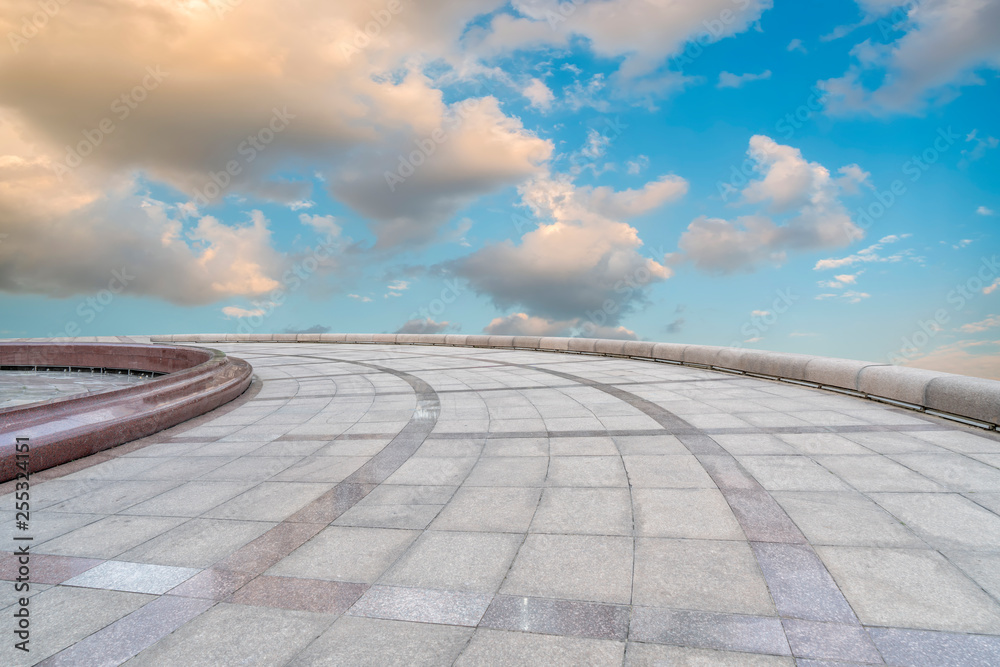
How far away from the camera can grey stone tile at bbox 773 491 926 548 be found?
3.54 m

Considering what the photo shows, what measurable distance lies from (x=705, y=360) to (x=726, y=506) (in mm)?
9199

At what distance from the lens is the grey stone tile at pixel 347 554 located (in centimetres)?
327

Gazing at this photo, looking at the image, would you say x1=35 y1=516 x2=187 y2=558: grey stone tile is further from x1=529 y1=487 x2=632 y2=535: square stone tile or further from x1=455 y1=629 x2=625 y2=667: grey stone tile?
x1=529 y1=487 x2=632 y2=535: square stone tile

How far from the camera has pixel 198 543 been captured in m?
3.75

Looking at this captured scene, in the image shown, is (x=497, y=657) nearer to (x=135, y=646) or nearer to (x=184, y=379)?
(x=135, y=646)

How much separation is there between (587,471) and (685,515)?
1188 millimetres

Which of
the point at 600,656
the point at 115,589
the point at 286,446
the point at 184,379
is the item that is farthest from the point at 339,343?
the point at 600,656

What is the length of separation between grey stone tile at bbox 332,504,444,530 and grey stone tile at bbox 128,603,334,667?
A: 3.56 feet

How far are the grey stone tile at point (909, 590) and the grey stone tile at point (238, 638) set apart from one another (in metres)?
3.16

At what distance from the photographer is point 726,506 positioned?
13.4 ft

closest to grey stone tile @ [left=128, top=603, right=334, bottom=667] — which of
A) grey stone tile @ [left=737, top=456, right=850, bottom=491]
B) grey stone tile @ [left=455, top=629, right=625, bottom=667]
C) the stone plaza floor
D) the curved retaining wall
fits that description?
the stone plaza floor

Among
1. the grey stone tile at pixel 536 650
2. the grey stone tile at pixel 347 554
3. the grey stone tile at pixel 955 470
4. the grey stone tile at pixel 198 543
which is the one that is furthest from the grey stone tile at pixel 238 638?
the grey stone tile at pixel 955 470

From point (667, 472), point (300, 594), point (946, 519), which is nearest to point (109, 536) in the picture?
point (300, 594)

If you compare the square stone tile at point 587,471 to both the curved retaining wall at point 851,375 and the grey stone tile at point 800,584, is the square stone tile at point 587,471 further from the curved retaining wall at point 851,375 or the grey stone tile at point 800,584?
the curved retaining wall at point 851,375
